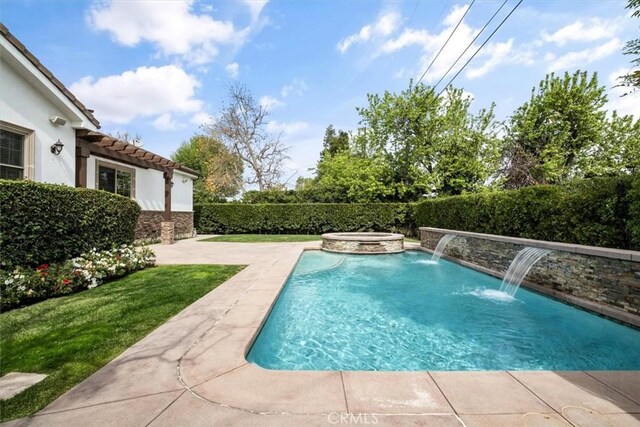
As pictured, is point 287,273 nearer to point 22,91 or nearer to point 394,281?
point 394,281

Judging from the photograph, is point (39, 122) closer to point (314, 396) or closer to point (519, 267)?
point (314, 396)

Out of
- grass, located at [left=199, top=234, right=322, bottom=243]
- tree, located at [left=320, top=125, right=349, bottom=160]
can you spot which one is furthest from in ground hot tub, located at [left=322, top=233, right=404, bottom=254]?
Answer: tree, located at [left=320, top=125, right=349, bottom=160]

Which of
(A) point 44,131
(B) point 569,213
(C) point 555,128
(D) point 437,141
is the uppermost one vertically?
(C) point 555,128

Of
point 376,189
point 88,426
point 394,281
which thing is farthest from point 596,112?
point 88,426

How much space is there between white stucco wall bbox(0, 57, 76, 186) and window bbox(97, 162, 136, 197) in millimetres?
3782

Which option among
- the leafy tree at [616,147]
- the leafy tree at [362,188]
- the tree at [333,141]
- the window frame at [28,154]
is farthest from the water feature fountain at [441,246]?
the tree at [333,141]

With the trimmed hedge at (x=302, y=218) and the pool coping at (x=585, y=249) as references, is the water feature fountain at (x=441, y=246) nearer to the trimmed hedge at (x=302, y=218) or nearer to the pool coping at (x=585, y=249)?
the pool coping at (x=585, y=249)

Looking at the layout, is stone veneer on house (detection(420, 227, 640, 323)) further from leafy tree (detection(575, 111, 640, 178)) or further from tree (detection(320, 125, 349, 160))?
tree (detection(320, 125, 349, 160))

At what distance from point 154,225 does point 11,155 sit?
8.12m

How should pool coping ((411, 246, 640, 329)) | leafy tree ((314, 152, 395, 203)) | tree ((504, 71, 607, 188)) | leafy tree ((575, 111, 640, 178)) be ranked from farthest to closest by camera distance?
leafy tree ((314, 152, 395, 203)), leafy tree ((575, 111, 640, 178)), tree ((504, 71, 607, 188)), pool coping ((411, 246, 640, 329))

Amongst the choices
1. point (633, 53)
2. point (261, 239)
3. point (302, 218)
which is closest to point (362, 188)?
point (302, 218)

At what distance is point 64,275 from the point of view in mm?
5918

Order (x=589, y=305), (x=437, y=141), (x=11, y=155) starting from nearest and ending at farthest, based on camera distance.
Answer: (x=589, y=305) → (x=11, y=155) → (x=437, y=141)

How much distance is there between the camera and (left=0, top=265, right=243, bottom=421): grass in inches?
107
